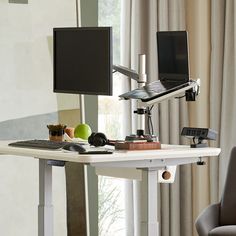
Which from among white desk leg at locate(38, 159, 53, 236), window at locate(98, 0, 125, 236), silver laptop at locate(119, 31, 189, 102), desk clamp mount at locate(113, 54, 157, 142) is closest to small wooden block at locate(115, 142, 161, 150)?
desk clamp mount at locate(113, 54, 157, 142)

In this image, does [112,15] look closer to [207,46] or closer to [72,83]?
[207,46]

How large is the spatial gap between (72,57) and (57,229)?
1.40 m

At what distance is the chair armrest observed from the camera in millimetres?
4281

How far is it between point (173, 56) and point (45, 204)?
3.45 feet

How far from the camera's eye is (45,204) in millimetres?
3971

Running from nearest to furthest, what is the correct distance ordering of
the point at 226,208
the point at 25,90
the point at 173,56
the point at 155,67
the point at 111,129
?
the point at 173,56
the point at 226,208
the point at 25,90
the point at 155,67
the point at 111,129

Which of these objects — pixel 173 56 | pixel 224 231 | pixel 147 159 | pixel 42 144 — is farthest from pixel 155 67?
pixel 147 159

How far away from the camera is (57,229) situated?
4852mm

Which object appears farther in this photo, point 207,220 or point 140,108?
point 207,220

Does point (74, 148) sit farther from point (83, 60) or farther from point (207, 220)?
point (207, 220)

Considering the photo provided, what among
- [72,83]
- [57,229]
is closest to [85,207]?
[57,229]

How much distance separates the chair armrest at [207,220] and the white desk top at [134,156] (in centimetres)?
83

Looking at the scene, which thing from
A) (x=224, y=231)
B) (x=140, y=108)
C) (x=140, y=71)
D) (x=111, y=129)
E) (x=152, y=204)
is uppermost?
(x=140, y=71)

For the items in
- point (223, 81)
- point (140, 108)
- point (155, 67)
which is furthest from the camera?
point (155, 67)
